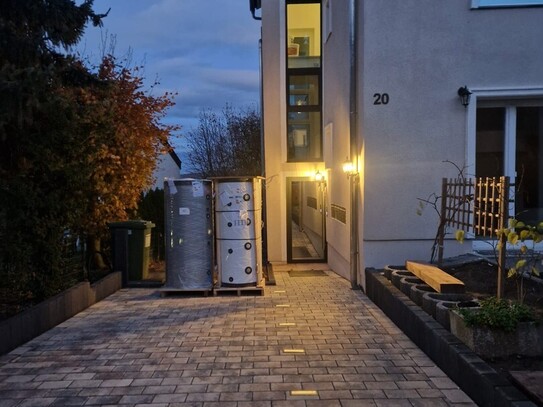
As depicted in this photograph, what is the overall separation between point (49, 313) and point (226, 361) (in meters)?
2.45

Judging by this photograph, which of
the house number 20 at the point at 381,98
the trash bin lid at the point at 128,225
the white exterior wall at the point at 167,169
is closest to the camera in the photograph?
the house number 20 at the point at 381,98

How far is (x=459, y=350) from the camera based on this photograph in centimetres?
411

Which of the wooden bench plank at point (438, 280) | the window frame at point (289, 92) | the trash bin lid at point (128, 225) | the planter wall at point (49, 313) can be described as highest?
the window frame at point (289, 92)

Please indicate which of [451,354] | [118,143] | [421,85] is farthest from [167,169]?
[451,354]

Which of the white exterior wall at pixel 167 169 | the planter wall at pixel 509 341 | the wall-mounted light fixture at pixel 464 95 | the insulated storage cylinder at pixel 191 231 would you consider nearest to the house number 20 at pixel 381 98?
the wall-mounted light fixture at pixel 464 95

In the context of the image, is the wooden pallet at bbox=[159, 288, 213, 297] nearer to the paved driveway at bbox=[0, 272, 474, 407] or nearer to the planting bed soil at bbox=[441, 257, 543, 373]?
the paved driveway at bbox=[0, 272, 474, 407]

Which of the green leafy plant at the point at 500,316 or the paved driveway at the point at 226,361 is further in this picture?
the green leafy plant at the point at 500,316

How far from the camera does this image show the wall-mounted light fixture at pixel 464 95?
7633 mm

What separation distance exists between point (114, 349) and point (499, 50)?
22.0ft

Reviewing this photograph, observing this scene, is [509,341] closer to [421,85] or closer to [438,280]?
[438,280]

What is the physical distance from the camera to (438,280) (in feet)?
18.6

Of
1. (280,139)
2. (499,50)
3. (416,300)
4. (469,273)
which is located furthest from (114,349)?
(280,139)

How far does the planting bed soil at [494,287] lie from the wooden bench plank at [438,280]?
27 centimetres

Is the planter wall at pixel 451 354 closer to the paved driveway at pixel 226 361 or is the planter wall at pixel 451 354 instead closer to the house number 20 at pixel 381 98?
the paved driveway at pixel 226 361
